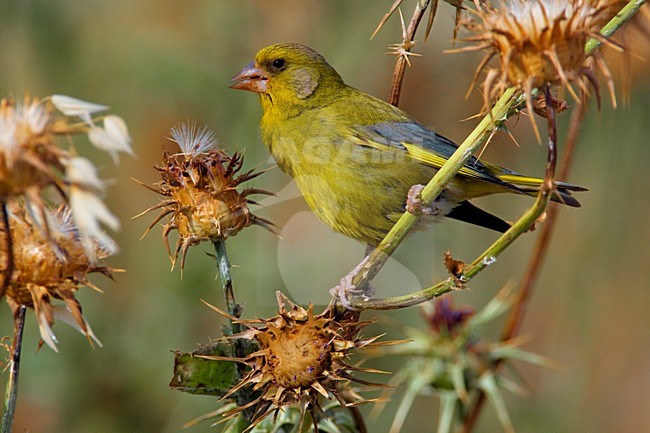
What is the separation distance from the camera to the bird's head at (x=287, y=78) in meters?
4.11

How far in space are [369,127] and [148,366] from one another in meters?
2.05

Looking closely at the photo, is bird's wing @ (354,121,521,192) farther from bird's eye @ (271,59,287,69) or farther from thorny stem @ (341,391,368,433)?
thorny stem @ (341,391,368,433)

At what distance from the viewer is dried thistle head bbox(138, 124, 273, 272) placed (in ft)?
8.15

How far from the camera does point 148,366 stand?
16.5ft

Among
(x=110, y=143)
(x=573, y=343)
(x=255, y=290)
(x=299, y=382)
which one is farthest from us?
(x=573, y=343)

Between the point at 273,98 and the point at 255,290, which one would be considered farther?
the point at 255,290

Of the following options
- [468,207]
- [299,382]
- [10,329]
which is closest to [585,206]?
[468,207]

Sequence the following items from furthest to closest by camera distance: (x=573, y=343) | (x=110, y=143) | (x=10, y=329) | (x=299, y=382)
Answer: (x=573, y=343)
(x=10, y=329)
(x=299, y=382)
(x=110, y=143)

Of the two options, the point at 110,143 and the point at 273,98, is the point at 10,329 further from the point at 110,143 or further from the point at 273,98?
the point at 110,143

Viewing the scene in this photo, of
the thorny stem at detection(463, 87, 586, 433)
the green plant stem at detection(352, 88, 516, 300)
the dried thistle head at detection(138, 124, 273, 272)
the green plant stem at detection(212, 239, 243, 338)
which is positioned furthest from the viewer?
the thorny stem at detection(463, 87, 586, 433)

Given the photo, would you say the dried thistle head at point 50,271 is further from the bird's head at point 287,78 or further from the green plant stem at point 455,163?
the bird's head at point 287,78

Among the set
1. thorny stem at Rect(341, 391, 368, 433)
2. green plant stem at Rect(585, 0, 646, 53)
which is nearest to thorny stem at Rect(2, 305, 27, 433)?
thorny stem at Rect(341, 391, 368, 433)

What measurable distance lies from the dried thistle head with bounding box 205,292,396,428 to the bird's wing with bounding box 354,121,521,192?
157cm

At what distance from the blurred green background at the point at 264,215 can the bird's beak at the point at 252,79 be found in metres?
0.87
